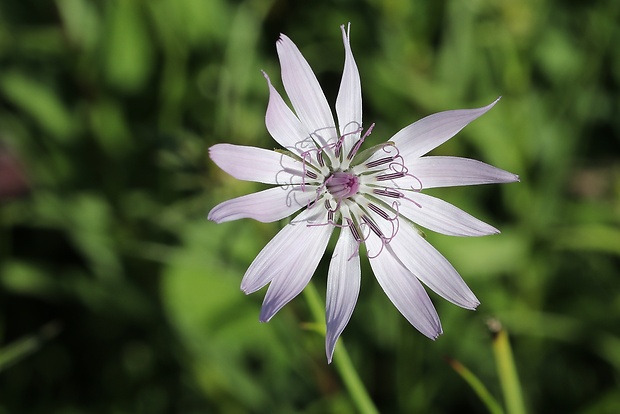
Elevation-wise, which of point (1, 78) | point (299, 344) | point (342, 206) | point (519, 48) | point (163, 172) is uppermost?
point (1, 78)

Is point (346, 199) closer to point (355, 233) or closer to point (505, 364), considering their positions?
point (355, 233)

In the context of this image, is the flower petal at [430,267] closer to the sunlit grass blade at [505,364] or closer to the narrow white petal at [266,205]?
the sunlit grass blade at [505,364]

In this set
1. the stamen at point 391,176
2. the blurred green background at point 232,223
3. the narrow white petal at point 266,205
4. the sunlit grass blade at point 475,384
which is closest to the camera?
the narrow white petal at point 266,205

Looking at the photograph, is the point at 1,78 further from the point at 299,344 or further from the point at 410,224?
the point at 410,224

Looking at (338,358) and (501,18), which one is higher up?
(501,18)

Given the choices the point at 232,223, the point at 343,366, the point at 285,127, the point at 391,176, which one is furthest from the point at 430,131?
the point at 232,223

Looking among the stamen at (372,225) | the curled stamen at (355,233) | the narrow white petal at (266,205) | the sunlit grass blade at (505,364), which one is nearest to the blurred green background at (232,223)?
the sunlit grass blade at (505,364)

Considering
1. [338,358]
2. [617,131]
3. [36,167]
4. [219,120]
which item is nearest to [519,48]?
[617,131]
